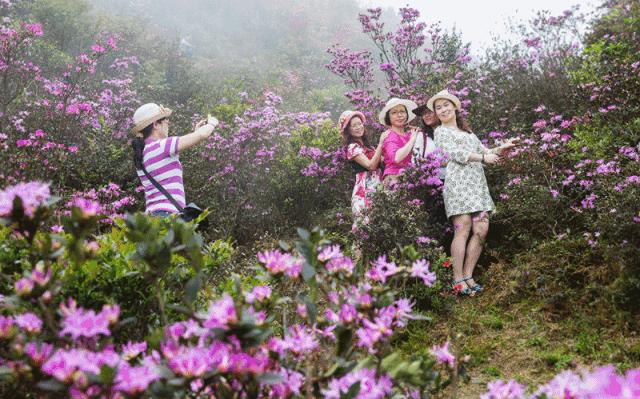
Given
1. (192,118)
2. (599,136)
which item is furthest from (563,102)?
(192,118)

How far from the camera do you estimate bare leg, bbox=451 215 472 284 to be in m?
4.31

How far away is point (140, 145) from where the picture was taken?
3666mm

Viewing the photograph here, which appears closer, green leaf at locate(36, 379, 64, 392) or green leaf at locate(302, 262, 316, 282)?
green leaf at locate(36, 379, 64, 392)

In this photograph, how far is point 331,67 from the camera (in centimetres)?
687

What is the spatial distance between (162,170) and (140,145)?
308mm

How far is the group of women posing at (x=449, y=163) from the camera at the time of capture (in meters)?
4.33

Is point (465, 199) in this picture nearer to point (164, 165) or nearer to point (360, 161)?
point (360, 161)

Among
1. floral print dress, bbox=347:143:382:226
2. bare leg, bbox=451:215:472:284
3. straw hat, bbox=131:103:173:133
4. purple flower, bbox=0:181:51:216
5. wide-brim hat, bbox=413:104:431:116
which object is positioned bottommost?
bare leg, bbox=451:215:472:284

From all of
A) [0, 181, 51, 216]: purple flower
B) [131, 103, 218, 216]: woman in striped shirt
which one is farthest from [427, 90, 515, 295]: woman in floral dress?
[0, 181, 51, 216]: purple flower

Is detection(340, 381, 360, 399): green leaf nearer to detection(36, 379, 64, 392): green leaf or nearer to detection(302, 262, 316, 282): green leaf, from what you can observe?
detection(302, 262, 316, 282): green leaf

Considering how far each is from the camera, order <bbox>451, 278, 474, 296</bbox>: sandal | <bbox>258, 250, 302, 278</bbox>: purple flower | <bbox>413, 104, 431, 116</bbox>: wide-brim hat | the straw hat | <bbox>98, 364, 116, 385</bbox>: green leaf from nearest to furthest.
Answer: <bbox>98, 364, 116, 385</bbox>: green leaf < <bbox>258, 250, 302, 278</bbox>: purple flower < the straw hat < <bbox>451, 278, 474, 296</bbox>: sandal < <bbox>413, 104, 431, 116</bbox>: wide-brim hat

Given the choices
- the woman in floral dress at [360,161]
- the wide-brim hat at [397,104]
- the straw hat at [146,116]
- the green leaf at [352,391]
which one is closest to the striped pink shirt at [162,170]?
the straw hat at [146,116]

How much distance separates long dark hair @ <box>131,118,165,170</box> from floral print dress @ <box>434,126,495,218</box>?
8.33ft

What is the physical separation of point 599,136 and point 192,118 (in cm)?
591
